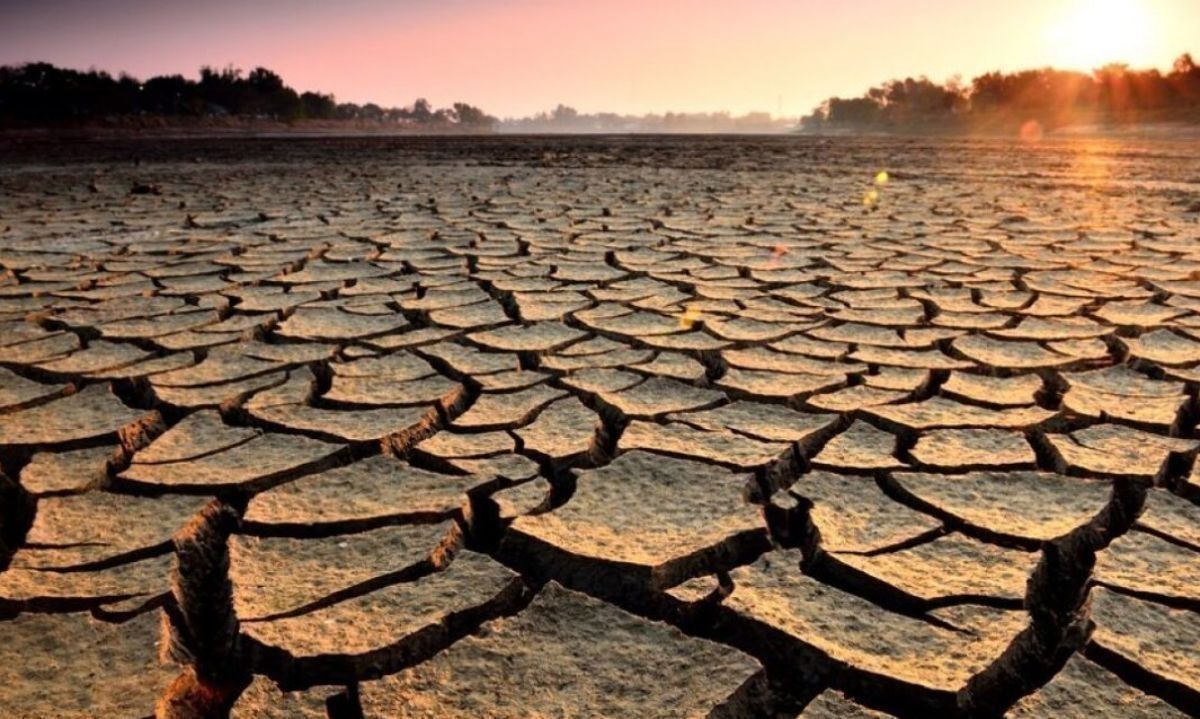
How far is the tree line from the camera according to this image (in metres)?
20.4

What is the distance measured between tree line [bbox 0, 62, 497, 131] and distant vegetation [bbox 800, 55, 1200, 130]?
21687 mm

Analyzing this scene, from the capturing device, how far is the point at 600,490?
1.26 m

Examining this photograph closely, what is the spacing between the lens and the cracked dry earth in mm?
854

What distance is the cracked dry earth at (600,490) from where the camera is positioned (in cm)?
85

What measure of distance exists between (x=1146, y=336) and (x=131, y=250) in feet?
11.5

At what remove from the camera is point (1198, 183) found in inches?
234

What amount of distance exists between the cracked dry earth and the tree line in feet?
63.4

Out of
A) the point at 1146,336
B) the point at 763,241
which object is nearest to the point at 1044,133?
the point at 763,241

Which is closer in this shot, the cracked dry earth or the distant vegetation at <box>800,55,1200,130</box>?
the cracked dry earth

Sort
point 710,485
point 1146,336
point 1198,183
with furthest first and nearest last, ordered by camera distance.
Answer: point 1198,183 < point 1146,336 < point 710,485

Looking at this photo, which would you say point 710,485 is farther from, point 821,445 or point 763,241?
point 763,241

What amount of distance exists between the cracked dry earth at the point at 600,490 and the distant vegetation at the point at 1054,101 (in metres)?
19.2

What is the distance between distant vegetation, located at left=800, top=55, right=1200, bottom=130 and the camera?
67.4 ft

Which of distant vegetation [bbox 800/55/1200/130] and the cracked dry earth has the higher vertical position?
distant vegetation [bbox 800/55/1200/130]
